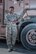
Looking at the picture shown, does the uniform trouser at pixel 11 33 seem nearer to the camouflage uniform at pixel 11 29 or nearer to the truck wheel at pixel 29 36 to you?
the camouflage uniform at pixel 11 29

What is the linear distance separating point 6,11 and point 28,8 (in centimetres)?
66

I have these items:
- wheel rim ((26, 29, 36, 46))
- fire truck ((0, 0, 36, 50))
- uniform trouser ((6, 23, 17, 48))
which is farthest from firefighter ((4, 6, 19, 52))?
wheel rim ((26, 29, 36, 46))

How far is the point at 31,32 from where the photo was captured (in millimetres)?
7145

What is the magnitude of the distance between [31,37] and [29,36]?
7 centimetres

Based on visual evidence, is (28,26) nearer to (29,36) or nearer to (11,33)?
(29,36)

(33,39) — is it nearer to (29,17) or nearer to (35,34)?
(35,34)

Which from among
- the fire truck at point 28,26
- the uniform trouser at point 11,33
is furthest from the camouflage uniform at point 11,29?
the fire truck at point 28,26

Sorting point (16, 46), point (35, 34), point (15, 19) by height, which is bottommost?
point (16, 46)

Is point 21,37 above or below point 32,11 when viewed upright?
below

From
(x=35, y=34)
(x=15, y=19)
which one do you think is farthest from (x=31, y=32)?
(x=15, y=19)

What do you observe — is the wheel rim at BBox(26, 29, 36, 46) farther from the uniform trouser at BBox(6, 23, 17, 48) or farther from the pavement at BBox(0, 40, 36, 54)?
the uniform trouser at BBox(6, 23, 17, 48)

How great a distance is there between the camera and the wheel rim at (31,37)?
7.14 metres

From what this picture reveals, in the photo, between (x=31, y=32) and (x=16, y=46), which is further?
(x=16, y=46)

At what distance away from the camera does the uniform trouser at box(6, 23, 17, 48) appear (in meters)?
6.97
